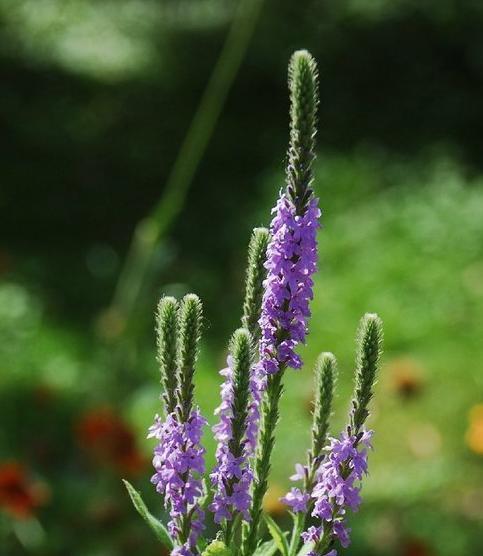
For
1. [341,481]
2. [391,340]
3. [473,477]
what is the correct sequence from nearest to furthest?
[341,481] < [473,477] < [391,340]

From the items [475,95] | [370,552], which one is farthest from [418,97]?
[370,552]

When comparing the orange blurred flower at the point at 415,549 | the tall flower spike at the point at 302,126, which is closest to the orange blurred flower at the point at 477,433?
the orange blurred flower at the point at 415,549

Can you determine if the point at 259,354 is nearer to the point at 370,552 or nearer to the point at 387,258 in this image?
the point at 370,552

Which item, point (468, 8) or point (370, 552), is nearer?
point (370, 552)

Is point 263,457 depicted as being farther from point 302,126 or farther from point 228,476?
point 302,126

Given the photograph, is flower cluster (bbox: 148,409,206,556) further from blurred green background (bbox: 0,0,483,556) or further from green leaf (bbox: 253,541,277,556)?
blurred green background (bbox: 0,0,483,556)

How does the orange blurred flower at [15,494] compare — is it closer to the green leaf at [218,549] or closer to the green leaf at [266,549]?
the green leaf at [266,549]

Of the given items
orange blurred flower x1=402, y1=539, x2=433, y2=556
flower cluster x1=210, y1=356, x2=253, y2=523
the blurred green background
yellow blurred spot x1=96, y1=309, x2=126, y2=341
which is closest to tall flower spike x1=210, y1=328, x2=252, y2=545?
flower cluster x1=210, y1=356, x2=253, y2=523
